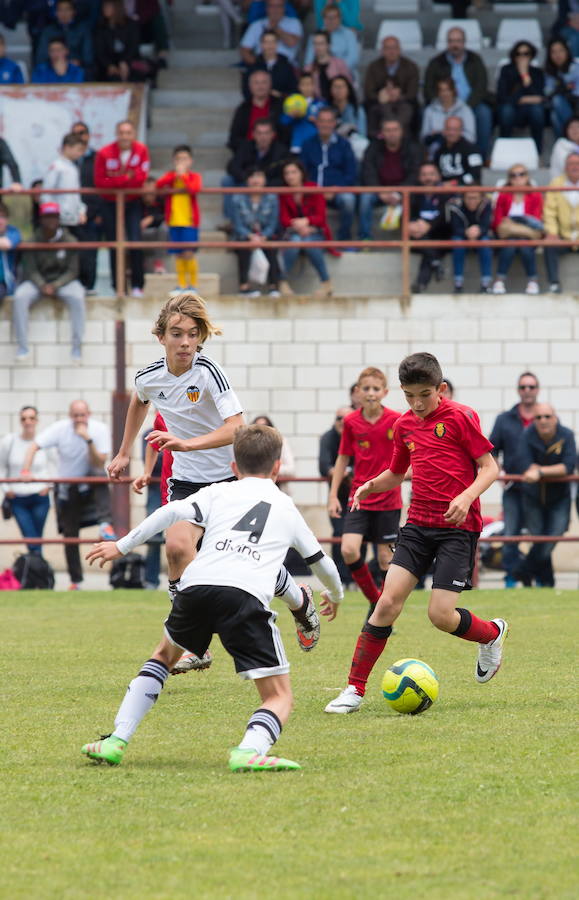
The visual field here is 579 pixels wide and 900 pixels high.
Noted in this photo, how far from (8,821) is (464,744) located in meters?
2.08

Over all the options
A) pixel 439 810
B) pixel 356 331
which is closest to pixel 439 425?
pixel 439 810

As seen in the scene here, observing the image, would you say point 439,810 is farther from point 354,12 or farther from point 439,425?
point 354,12

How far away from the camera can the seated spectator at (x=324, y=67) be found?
63.2ft

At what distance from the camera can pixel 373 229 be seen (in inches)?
717

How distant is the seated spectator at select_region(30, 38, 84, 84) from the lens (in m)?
20.2

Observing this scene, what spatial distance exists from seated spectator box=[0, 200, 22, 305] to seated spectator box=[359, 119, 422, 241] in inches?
168

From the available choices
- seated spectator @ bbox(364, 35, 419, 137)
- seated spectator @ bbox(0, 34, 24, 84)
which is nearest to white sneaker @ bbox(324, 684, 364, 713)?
seated spectator @ bbox(364, 35, 419, 137)

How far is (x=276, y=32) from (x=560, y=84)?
13.4ft

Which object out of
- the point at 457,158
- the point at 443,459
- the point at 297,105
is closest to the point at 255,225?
the point at 297,105

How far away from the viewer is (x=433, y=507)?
728 centimetres

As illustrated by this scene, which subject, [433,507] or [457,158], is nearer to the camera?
[433,507]

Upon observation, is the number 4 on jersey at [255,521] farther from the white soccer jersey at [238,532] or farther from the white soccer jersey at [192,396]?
the white soccer jersey at [192,396]

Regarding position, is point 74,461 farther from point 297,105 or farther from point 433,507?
point 433,507

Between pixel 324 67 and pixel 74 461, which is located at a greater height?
pixel 324 67
